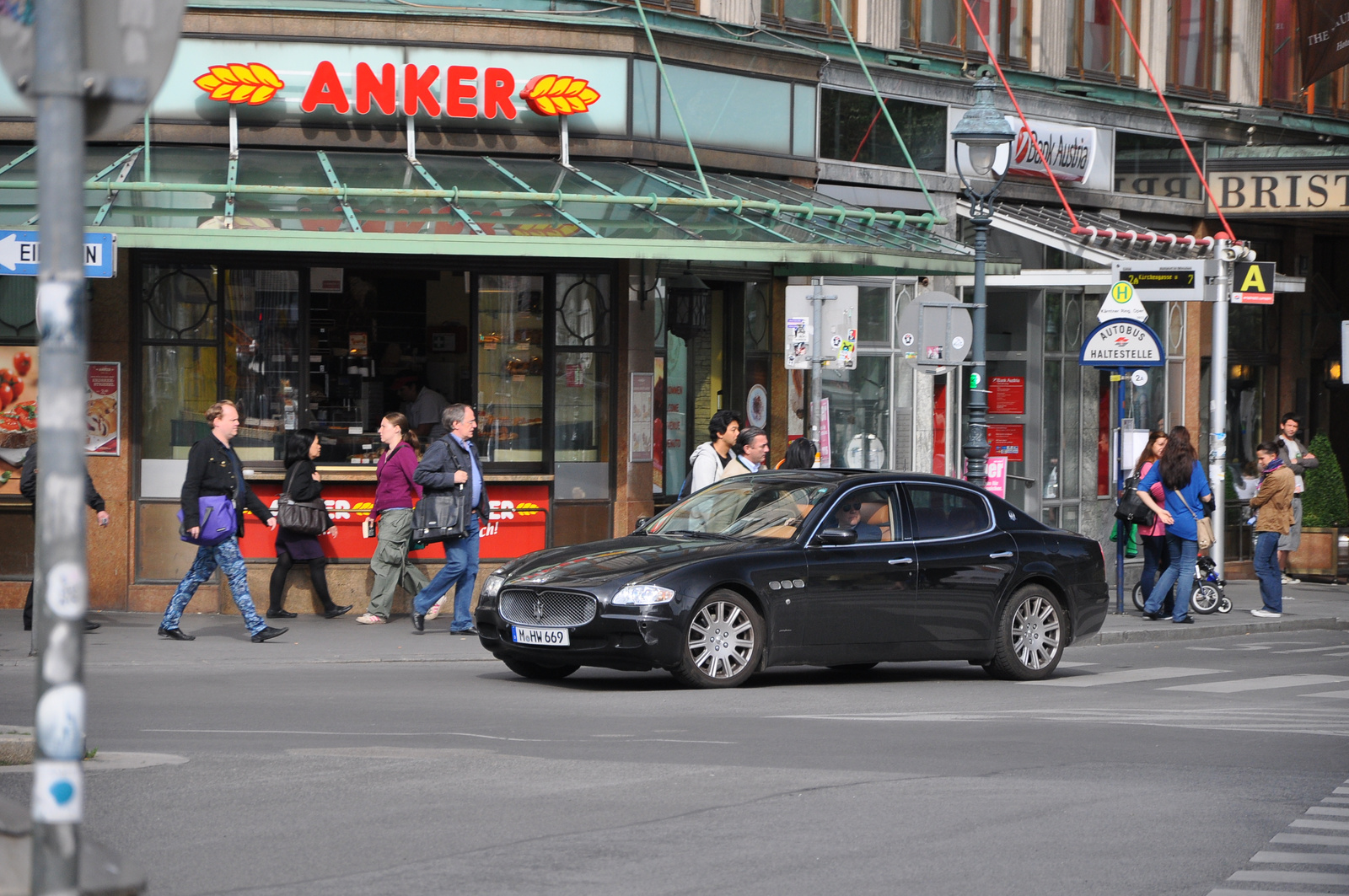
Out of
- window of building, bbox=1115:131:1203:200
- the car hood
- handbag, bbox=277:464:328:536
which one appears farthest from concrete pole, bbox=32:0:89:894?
window of building, bbox=1115:131:1203:200

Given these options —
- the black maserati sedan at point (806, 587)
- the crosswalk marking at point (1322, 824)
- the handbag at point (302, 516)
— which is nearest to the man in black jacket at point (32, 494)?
the handbag at point (302, 516)

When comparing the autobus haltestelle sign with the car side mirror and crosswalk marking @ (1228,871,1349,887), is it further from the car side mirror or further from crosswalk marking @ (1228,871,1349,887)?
crosswalk marking @ (1228,871,1349,887)

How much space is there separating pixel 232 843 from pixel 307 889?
0.80 metres

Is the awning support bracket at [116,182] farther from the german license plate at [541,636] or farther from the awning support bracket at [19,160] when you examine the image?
the german license plate at [541,636]

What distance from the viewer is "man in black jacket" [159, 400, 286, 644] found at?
13859 mm

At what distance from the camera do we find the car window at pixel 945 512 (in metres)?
12.7

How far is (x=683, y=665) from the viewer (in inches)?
446

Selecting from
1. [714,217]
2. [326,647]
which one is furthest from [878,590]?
[714,217]

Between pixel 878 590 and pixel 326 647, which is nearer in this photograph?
→ pixel 878 590

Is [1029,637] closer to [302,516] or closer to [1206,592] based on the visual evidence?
[302,516]

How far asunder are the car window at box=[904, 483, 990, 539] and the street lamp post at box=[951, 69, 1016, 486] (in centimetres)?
354

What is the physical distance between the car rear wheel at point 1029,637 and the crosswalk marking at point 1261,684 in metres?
0.91

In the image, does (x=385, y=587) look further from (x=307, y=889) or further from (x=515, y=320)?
(x=307, y=889)

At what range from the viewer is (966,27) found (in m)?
22.3
